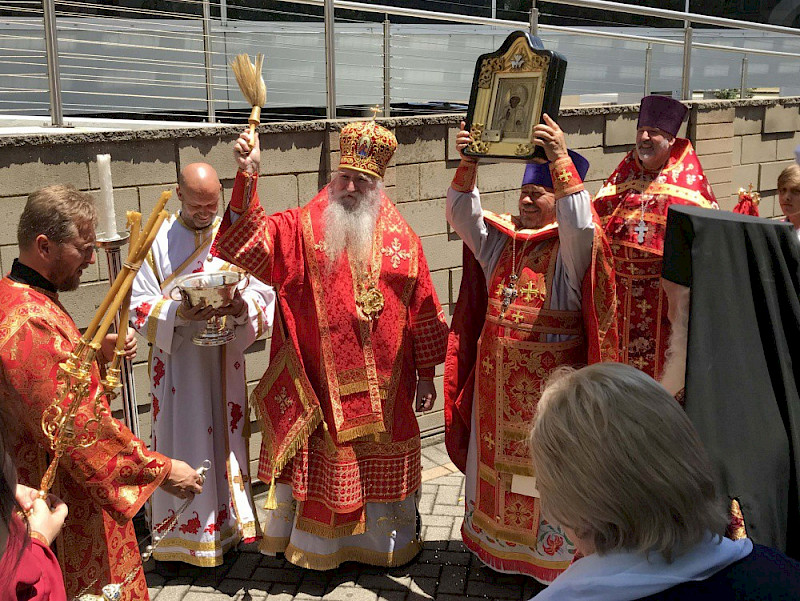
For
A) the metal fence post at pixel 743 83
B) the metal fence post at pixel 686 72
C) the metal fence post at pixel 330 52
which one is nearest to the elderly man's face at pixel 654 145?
the metal fence post at pixel 330 52

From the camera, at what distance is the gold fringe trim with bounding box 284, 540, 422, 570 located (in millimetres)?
4609

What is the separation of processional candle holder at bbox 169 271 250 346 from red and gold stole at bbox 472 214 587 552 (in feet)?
4.19

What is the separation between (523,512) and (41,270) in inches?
101

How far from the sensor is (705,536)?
1724 mm

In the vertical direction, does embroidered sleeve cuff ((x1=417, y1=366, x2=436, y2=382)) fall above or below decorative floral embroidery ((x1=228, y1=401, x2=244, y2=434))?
above

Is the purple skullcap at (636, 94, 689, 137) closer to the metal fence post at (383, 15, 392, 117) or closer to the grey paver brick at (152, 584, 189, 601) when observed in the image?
the metal fence post at (383, 15, 392, 117)

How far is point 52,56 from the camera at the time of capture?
5.04 metres

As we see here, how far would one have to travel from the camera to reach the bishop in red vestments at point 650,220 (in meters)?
5.24

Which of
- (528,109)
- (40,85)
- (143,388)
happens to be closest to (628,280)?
(528,109)

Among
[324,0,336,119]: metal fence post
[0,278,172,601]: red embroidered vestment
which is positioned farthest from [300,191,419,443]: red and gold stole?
[324,0,336,119]: metal fence post

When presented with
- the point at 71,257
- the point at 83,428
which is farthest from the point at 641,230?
the point at 83,428

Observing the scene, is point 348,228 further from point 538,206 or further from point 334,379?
point 538,206

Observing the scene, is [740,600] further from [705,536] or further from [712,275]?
[712,275]

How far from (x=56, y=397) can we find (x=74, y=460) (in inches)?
9.6
